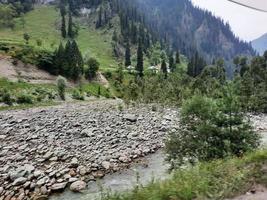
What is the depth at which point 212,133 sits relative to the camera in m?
16.0

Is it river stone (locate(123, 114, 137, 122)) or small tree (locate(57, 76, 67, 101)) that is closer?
river stone (locate(123, 114, 137, 122))

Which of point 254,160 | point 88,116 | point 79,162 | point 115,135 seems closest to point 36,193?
point 79,162

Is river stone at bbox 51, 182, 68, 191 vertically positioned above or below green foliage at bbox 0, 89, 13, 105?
below

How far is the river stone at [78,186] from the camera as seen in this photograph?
62.8 ft

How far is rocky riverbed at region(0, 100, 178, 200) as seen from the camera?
20.4 meters

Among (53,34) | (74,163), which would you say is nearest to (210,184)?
(74,163)

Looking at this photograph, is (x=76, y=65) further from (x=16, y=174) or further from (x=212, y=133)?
(x=212, y=133)

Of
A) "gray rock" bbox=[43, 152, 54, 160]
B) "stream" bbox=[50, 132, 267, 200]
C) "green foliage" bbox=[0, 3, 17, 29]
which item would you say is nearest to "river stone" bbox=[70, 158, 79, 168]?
"gray rock" bbox=[43, 152, 54, 160]

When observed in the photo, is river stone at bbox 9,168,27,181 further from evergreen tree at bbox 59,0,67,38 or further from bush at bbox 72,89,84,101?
evergreen tree at bbox 59,0,67,38

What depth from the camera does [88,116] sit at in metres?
40.7

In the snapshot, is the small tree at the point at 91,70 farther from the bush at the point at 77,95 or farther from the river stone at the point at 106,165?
the river stone at the point at 106,165

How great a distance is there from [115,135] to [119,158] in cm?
626

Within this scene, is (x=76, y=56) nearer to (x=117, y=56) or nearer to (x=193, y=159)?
(x=117, y=56)

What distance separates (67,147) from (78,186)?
8372 mm
